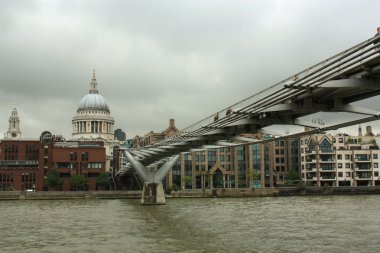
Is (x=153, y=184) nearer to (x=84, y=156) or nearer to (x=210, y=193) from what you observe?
(x=210, y=193)

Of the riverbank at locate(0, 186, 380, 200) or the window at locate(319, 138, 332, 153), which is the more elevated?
the window at locate(319, 138, 332, 153)

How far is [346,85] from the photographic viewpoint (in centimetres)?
1816

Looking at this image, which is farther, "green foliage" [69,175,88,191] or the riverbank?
"green foliage" [69,175,88,191]

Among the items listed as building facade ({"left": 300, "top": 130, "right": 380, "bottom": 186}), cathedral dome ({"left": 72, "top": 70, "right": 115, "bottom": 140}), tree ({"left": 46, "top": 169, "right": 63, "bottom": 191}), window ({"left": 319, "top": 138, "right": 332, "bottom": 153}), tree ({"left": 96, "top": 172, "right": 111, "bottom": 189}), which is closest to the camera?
tree ({"left": 46, "top": 169, "right": 63, "bottom": 191})

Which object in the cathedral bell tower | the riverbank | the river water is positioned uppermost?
the cathedral bell tower

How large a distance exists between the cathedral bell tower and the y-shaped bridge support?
10717 cm

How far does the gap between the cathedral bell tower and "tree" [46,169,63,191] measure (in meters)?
64.8

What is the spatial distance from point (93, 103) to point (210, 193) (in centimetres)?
8421

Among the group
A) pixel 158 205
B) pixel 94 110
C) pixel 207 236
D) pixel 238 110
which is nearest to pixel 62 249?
pixel 207 236

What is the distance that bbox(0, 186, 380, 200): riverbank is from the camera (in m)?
85.1

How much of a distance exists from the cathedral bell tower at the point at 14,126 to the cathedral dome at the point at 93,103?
65.3 ft

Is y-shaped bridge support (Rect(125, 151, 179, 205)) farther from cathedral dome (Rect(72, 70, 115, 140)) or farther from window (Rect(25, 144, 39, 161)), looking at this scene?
cathedral dome (Rect(72, 70, 115, 140))

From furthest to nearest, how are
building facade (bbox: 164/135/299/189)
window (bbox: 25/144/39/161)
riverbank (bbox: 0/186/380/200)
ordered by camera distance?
1. window (bbox: 25/144/39/161)
2. building facade (bbox: 164/135/299/189)
3. riverbank (bbox: 0/186/380/200)

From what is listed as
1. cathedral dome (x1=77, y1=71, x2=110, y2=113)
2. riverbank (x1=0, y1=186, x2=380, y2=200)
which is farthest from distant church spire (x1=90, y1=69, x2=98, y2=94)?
riverbank (x1=0, y1=186, x2=380, y2=200)
